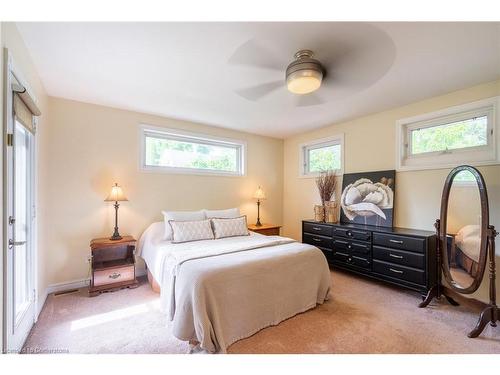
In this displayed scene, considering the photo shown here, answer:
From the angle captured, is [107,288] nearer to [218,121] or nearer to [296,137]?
[218,121]

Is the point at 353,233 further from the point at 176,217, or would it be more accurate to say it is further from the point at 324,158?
the point at 176,217

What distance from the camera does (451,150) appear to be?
2783mm

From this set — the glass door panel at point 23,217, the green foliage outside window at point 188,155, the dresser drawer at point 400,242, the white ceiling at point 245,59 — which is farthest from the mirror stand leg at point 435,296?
the glass door panel at point 23,217

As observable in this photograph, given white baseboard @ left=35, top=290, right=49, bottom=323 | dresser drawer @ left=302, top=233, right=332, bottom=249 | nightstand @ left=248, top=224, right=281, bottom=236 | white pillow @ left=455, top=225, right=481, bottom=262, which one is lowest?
white baseboard @ left=35, top=290, right=49, bottom=323

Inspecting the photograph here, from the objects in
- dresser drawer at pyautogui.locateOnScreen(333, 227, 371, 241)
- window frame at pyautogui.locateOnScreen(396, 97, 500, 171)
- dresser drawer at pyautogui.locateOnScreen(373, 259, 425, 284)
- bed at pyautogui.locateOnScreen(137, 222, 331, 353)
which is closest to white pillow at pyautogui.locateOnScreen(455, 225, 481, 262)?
dresser drawer at pyautogui.locateOnScreen(373, 259, 425, 284)

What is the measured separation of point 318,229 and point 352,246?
599 mm

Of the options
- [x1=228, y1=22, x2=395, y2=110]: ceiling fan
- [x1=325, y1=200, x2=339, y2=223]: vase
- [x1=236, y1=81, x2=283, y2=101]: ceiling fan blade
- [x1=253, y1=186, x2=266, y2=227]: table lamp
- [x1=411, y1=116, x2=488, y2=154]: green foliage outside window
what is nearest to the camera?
[x1=228, y1=22, x2=395, y2=110]: ceiling fan

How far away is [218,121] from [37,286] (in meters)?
3.06

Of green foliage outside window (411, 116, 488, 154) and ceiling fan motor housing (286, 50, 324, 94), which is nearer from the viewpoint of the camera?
ceiling fan motor housing (286, 50, 324, 94)

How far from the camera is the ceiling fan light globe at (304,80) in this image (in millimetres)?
1737

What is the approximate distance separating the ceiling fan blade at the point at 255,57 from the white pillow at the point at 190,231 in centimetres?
202

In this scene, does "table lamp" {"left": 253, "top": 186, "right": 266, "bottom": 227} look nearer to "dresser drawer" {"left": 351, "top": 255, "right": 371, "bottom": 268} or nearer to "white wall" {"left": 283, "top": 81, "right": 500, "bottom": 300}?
"white wall" {"left": 283, "top": 81, "right": 500, "bottom": 300}

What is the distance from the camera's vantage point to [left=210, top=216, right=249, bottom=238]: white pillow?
10.6ft

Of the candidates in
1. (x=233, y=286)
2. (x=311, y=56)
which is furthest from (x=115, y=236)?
(x=311, y=56)
